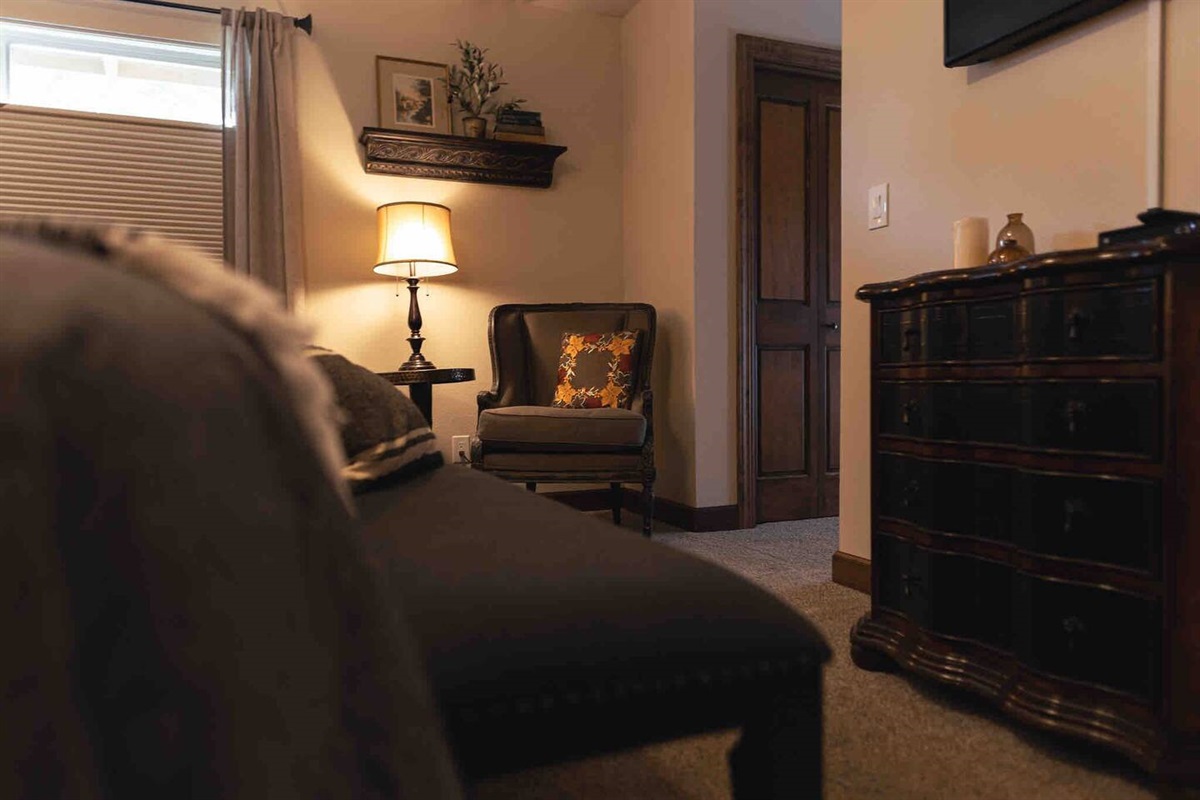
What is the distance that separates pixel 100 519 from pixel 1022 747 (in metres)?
1.55

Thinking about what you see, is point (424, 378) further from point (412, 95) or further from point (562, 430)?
point (412, 95)

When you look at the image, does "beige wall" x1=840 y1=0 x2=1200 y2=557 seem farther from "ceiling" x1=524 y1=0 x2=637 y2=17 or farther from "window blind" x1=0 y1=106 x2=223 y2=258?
"window blind" x1=0 y1=106 x2=223 y2=258

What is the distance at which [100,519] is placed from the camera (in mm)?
395

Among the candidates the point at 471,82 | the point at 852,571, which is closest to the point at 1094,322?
the point at 852,571

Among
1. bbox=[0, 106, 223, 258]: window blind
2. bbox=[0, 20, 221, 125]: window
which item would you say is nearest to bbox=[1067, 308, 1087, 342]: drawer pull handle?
bbox=[0, 106, 223, 258]: window blind

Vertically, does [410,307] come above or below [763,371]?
above

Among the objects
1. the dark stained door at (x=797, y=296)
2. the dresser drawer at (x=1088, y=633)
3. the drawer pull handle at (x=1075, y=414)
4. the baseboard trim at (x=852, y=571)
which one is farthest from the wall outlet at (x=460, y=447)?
the drawer pull handle at (x=1075, y=414)

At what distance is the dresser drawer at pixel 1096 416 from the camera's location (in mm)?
1248

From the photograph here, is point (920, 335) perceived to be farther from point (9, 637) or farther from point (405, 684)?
point (9, 637)

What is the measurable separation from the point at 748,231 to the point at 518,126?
1.20 meters

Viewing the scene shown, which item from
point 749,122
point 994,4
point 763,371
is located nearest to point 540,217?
point 749,122

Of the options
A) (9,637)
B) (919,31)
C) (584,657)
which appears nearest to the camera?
(9,637)

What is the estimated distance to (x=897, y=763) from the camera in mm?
1368

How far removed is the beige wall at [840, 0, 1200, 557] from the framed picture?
197cm
